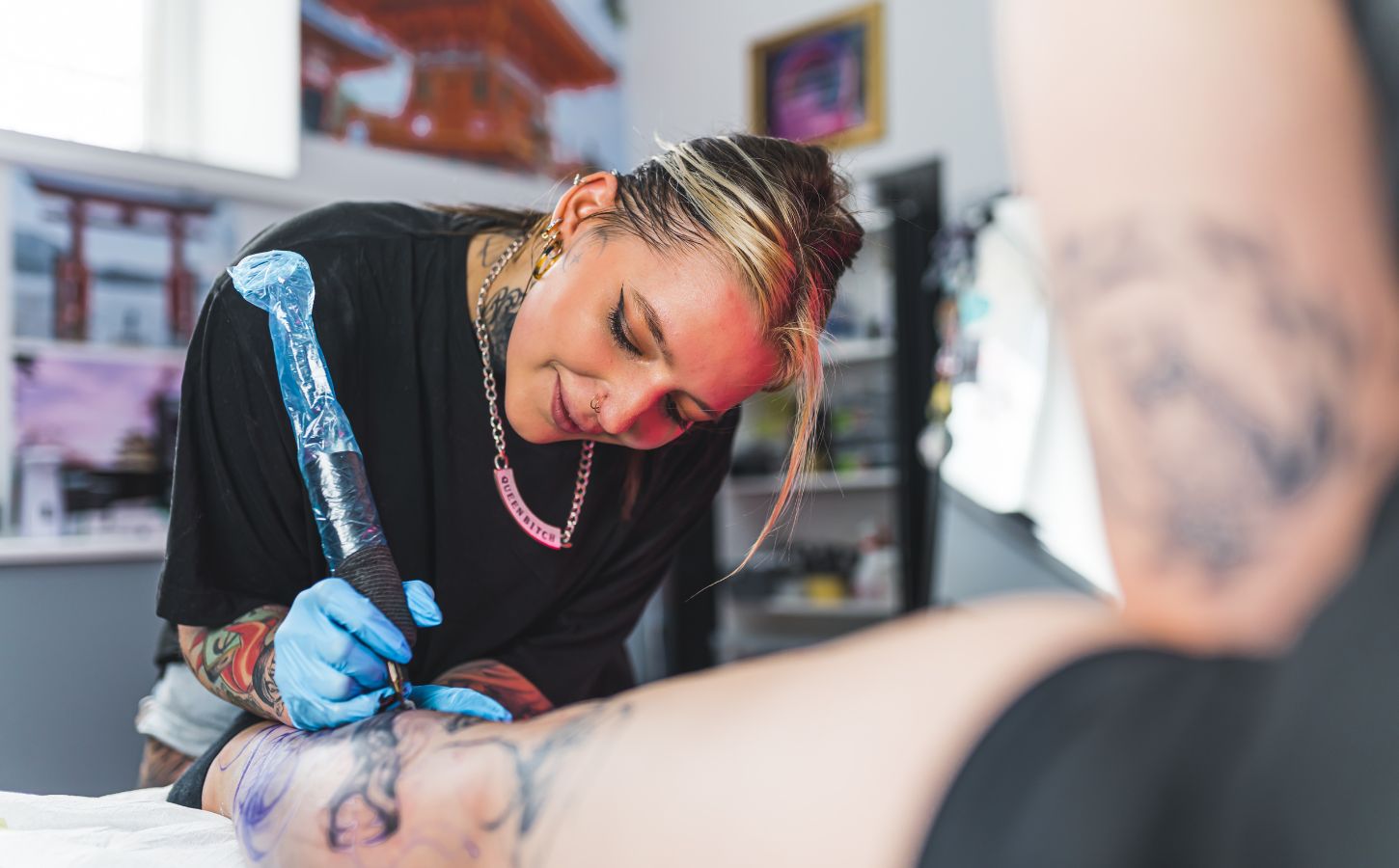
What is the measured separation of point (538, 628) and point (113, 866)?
55 cm

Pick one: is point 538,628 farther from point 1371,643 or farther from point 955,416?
point 955,416

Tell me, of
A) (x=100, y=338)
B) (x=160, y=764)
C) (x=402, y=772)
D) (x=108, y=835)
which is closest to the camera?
(x=402, y=772)

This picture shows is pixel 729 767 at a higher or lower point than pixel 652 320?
lower

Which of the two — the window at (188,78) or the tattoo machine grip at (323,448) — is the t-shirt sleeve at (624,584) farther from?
the window at (188,78)

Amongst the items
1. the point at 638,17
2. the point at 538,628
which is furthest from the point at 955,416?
the point at 638,17

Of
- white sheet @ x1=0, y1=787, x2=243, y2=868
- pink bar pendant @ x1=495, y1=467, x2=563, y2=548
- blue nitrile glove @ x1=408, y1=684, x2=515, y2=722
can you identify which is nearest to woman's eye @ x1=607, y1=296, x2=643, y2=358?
pink bar pendant @ x1=495, y1=467, x2=563, y2=548

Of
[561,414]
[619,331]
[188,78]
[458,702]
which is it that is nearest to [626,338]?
[619,331]

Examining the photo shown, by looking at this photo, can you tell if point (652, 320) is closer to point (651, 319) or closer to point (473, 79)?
point (651, 319)

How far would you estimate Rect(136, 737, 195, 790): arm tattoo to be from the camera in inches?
45.2

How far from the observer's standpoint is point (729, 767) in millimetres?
433

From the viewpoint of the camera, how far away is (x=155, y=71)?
257cm

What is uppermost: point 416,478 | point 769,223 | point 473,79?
point 473,79

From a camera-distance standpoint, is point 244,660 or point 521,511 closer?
point 244,660

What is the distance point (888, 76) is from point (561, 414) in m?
2.62
